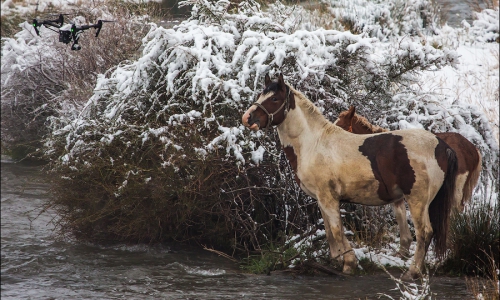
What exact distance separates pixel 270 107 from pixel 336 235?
4.62 feet

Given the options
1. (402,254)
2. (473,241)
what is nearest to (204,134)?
(402,254)

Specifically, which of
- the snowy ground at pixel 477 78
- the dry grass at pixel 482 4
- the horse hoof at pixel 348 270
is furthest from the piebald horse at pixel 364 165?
the dry grass at pixel 482 4

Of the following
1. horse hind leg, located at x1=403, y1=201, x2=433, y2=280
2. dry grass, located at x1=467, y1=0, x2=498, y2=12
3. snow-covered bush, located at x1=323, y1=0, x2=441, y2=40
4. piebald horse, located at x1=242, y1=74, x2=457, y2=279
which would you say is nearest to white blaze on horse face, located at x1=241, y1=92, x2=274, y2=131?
piebald horse, located at x1=242, y1=74, x2=457, y2=279

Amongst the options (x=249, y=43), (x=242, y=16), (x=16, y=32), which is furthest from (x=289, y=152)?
(x=16, y=32)

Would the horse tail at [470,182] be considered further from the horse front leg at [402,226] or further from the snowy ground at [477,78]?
the snowy ground at [477,78]

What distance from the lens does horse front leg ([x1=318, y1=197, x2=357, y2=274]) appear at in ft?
17.6

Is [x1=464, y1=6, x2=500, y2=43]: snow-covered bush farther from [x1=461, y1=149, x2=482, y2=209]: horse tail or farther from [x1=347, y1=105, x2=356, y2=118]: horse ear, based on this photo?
[x1=347, y1=105, x2=356, y2=118]: horse ear

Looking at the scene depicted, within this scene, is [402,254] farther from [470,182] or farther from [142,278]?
[142,278]

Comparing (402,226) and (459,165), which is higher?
(459,165)

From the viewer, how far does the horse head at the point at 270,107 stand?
517 centimetres

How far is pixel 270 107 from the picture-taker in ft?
17.2

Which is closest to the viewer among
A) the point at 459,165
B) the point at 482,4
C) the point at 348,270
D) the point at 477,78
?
the point at 348,270

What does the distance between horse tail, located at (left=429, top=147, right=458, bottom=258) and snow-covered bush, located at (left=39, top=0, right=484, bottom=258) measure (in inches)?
69.1

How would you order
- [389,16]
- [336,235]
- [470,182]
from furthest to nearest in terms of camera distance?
[389,16] → [470,182] → [336,235]
